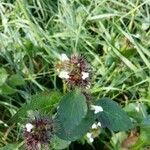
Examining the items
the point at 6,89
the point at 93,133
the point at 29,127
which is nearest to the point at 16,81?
the point at 6,89

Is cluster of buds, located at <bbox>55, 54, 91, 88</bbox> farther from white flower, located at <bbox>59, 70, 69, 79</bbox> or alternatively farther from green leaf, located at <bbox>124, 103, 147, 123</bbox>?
green leaf, located at <bbox>124, 103, 147, 123</bbox>

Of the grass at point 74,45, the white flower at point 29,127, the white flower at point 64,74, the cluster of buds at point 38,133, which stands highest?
the white flower at point 64,74

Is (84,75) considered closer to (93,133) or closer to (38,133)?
(38,133)

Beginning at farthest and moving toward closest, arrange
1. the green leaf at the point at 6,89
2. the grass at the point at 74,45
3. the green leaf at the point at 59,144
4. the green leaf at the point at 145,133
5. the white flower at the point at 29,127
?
the grass at the point at 74,45
the green leaf at the point at 6,89
the green leaf at the point at 145,133
the green leaf at the point at 59,144
the white flower at the point at 29,127

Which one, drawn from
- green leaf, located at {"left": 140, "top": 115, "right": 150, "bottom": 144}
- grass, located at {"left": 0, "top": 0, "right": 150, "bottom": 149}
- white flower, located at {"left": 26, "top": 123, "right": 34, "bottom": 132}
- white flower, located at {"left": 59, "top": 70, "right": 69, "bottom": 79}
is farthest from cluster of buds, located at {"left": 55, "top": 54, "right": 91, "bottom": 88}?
grass, located at {"left": 0, "top": 0, "right": 150, "bottom": 149}

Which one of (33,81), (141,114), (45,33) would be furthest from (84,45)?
(141,114)

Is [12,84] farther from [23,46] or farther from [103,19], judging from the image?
[103,19]

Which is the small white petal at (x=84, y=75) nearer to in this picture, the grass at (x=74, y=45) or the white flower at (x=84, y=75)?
the white flower at (x=84, y=75)

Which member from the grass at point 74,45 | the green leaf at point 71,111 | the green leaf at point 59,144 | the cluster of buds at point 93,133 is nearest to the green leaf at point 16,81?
the grass at point 74,45
